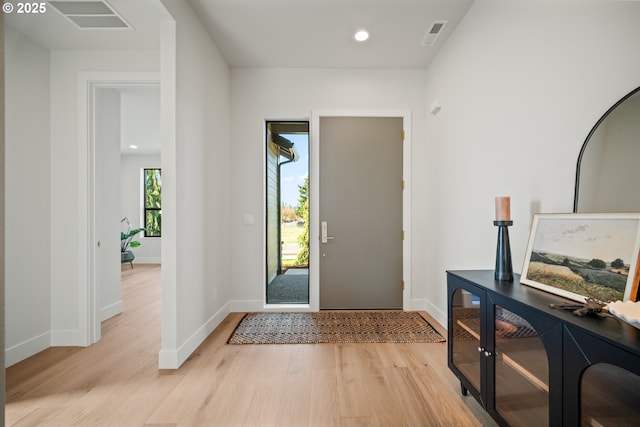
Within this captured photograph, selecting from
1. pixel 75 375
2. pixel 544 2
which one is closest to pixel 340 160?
pixel 544 2

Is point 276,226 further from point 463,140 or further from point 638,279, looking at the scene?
point 638,279

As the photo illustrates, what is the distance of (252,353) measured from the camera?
2.46 meters

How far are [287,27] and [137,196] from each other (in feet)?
21.7

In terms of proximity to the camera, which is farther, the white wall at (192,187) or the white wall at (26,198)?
the white wall at (26,198)

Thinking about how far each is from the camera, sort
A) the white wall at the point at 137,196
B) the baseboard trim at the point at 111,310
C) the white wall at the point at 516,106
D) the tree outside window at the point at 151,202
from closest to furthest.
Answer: the white wall at the point at 516,106, the baseboard trim at the point at 111,310, the white wall at the point at 137,196, the tree outside window at the point at 151,202

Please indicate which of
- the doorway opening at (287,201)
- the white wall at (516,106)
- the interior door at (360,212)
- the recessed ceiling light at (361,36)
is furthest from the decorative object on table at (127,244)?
the white wall at (516,106)

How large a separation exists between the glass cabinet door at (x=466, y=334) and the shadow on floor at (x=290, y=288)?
227 cm

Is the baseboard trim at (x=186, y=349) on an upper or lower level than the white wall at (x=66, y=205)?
lower

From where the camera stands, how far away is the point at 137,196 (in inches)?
300

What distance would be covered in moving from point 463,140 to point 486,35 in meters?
0.78

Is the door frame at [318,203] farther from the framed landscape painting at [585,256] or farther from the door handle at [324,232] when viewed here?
the framed landscape painting at [585,256]

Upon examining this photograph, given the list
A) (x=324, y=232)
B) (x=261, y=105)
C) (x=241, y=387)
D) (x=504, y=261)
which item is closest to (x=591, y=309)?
(x=504, y=261)

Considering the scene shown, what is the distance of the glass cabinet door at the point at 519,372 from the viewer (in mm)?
1175

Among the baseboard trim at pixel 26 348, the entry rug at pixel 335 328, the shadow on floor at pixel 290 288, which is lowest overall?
the shadow on floor at pixel 290 288
